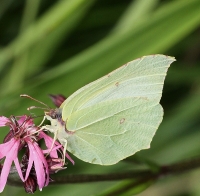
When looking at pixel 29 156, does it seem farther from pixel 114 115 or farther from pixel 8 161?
pixel 114 115

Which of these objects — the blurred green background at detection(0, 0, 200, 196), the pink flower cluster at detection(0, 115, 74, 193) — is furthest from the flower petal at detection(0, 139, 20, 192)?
the blurred green background at detection(0, 0, 200, 196)

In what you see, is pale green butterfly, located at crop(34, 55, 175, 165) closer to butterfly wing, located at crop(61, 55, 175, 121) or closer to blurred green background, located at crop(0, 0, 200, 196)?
butterfly wing, located at crop(61, 55, 175, 121)

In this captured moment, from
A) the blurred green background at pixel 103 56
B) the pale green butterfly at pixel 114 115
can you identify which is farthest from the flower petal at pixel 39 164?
the blurred green background at pixel 103 56

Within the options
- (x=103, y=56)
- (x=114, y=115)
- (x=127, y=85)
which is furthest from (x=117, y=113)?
(x=103, y=56)

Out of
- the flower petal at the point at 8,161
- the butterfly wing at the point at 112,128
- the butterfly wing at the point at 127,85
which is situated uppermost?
the butterfly wing at the point at 127,85

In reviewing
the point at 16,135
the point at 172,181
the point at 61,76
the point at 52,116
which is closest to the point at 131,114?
the point at 52,116

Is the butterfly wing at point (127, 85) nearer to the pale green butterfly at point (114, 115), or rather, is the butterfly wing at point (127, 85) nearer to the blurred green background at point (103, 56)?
the pale green butterfly at point (114, 115)

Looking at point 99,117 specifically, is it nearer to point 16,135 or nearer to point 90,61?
point 16,135
